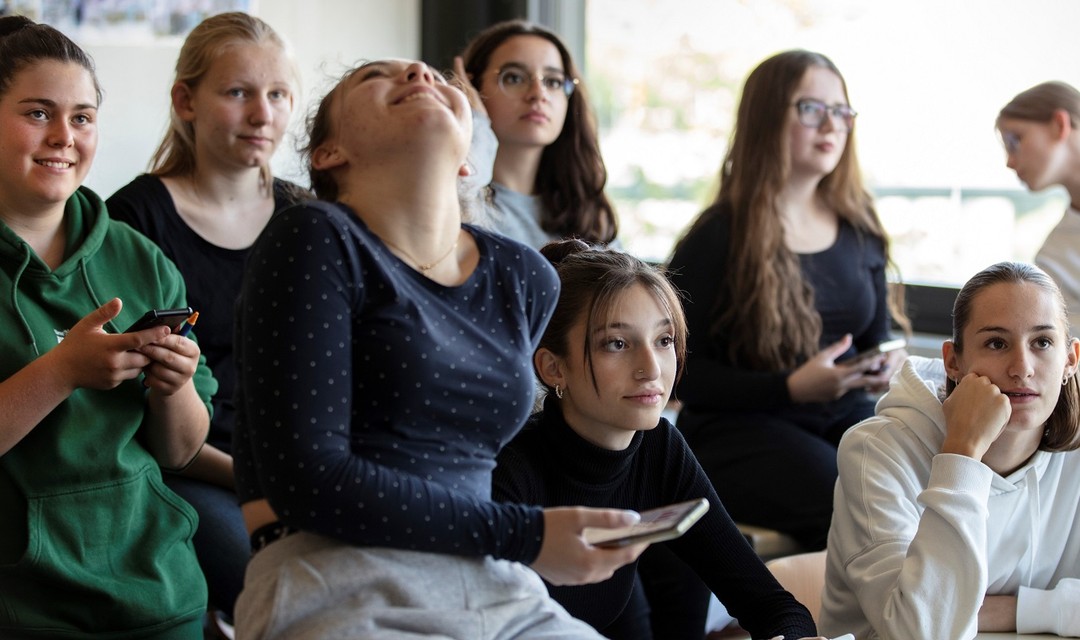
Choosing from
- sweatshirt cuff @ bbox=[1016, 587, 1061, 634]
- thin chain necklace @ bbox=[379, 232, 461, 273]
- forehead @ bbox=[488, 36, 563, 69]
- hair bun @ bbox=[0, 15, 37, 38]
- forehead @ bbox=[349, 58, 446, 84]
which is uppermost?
hair bun @ bbox=[0, 15, 37, 38]

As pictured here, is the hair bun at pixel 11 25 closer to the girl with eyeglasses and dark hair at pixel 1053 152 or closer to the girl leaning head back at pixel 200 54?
the girl leaning head back at pixel 200 54

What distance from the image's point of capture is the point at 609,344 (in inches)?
63.2

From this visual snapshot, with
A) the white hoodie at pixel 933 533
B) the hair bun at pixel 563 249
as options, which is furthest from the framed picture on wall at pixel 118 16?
the white hoodie at pixel 933 533

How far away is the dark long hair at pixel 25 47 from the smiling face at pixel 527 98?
47.4 inches

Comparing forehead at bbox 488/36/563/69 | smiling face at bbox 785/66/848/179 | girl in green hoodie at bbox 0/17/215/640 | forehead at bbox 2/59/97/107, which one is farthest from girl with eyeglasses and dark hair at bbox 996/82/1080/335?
forehead at bbox 2/59/97/107

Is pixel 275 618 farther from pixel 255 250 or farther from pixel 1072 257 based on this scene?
pixel 1072 257

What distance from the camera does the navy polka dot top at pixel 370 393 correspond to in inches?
44.8

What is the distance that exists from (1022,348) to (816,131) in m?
1.19

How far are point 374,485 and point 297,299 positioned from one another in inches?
7.6

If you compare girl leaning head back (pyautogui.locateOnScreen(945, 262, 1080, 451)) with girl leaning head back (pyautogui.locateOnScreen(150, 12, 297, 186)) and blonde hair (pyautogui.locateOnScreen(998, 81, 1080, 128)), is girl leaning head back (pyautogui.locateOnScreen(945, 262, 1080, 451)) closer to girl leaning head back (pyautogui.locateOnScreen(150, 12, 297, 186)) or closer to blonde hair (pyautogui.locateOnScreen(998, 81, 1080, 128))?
blonde hair (pyautogui.locateOnScreen(998, 81, 1080, 128))

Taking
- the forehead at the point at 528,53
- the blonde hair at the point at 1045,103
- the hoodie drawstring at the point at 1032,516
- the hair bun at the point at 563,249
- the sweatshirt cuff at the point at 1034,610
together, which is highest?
the forehead at the point at 528,53

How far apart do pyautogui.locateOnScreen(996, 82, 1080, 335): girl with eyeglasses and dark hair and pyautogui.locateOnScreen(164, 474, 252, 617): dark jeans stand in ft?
5.70

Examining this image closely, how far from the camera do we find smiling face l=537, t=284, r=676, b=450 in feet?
5.18

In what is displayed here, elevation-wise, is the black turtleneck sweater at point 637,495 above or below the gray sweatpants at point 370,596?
below
